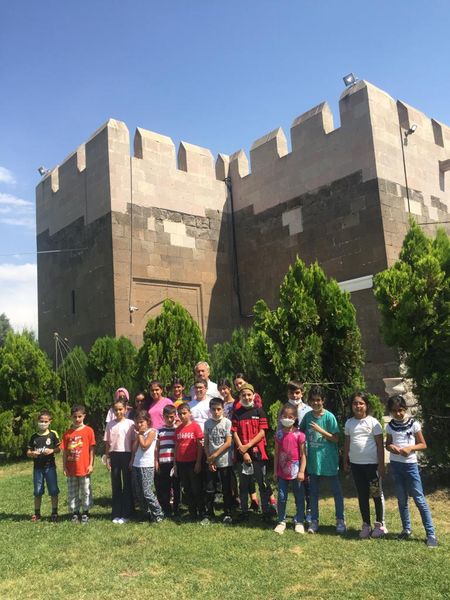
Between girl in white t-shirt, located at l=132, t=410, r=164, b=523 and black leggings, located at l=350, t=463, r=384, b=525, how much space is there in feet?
6.97

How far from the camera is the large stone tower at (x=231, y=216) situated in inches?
436

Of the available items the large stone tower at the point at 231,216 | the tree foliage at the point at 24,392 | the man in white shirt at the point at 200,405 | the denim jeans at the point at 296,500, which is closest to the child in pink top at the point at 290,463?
the denim jeans at the point at 296,500

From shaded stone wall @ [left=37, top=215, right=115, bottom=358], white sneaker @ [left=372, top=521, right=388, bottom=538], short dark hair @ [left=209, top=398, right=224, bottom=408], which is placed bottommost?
white sneaker @ [left=372, top=521, right=388, bottom=538]

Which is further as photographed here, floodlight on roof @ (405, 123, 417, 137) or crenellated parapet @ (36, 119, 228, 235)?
crenellated parapet @ (36, 119, 228, 235)

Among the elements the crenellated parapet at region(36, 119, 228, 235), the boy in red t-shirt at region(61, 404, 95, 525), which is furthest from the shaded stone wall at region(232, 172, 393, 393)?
the boy in red t-shirt at region(61, 404, 95, 525)

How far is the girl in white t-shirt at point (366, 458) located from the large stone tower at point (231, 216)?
16.9 ft

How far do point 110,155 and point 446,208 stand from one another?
25.9ft

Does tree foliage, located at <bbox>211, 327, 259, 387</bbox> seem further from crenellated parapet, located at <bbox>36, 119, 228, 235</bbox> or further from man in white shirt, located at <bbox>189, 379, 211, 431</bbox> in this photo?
crenellated parapet, located at <bbox>36, 119, 228, 235</bbox>

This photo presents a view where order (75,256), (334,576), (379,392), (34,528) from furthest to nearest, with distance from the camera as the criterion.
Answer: (75,256) < (379,392) < (34,528) < (334,576)

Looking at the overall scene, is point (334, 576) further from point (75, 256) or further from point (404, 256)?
point (75, 256)

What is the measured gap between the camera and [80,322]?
41.9 feet

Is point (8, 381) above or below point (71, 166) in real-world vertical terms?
below

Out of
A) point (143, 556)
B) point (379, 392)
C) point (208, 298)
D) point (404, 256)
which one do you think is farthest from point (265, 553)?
point (208, 298)

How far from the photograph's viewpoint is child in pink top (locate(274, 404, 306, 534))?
5.27m
